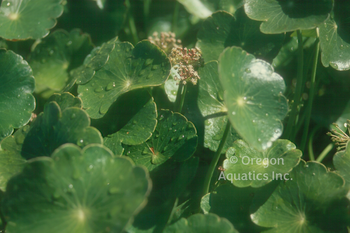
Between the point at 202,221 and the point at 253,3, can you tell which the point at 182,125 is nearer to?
the point at 202,221

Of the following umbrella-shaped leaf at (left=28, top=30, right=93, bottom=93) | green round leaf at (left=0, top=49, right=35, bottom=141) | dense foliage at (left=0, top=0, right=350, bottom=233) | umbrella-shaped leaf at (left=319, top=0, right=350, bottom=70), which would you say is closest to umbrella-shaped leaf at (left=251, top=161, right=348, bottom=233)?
dense foliage at (left=0, top=0, right=350, bottom=233)

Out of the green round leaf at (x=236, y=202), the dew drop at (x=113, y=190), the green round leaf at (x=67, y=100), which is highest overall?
the dew drop at (x=113, y=190)

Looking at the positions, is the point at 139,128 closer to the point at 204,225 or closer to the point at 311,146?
the point at 204,225

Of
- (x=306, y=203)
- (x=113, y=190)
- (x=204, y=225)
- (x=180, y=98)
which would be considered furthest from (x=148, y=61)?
(x=306, y=203)

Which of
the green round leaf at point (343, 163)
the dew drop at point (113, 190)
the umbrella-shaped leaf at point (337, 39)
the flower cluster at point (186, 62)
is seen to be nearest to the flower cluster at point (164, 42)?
the flower cluster at point (186, 62)

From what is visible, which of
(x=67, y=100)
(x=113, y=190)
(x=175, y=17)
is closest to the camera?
(x=113, y=190)

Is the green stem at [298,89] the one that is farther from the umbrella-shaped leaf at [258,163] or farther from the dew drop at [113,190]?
the dew drop at [113,190]

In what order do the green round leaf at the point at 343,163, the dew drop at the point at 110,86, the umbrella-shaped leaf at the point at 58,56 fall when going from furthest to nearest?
the umbrella-shaped leaf at the point at 58,56 < the dew drop at the point at 110,86 < the green round leaf at the point at 343,163

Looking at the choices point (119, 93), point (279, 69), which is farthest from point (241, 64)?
point (279, 69)
